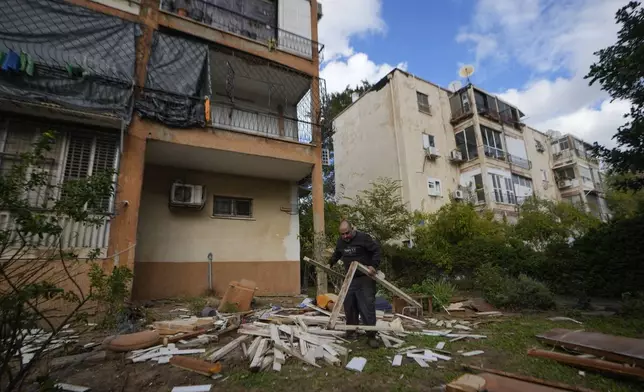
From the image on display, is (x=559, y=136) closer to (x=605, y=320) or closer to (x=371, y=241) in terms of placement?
(x=605, y=320)

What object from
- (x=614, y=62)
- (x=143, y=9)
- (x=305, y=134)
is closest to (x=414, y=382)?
(x=305, y=134)

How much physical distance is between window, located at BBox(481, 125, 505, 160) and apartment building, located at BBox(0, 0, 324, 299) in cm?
1489

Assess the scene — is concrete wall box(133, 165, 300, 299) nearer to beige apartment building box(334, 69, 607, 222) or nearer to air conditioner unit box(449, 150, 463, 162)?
beige apartment building box(334, 69, 607, 222)

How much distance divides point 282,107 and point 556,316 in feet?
34.7

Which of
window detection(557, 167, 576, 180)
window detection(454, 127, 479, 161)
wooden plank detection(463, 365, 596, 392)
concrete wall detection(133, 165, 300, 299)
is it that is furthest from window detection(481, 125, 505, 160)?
wooden plank detection(463, 365, 596, 392)

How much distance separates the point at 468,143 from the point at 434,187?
479 centimetres

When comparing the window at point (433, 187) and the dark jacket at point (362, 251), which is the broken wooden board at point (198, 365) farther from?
the window at point (433, 187)

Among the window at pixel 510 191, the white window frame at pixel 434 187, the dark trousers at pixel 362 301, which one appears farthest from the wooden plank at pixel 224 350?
the window at pixel 510 191

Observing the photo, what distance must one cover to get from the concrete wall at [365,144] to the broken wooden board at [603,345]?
14.0 meters

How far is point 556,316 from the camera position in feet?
23.0

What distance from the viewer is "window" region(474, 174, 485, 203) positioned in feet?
63.0

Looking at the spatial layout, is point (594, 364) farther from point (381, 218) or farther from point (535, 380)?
point (381, 218)

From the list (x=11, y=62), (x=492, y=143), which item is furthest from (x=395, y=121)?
(x=11, y=62)

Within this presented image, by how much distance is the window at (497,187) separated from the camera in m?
19.6
